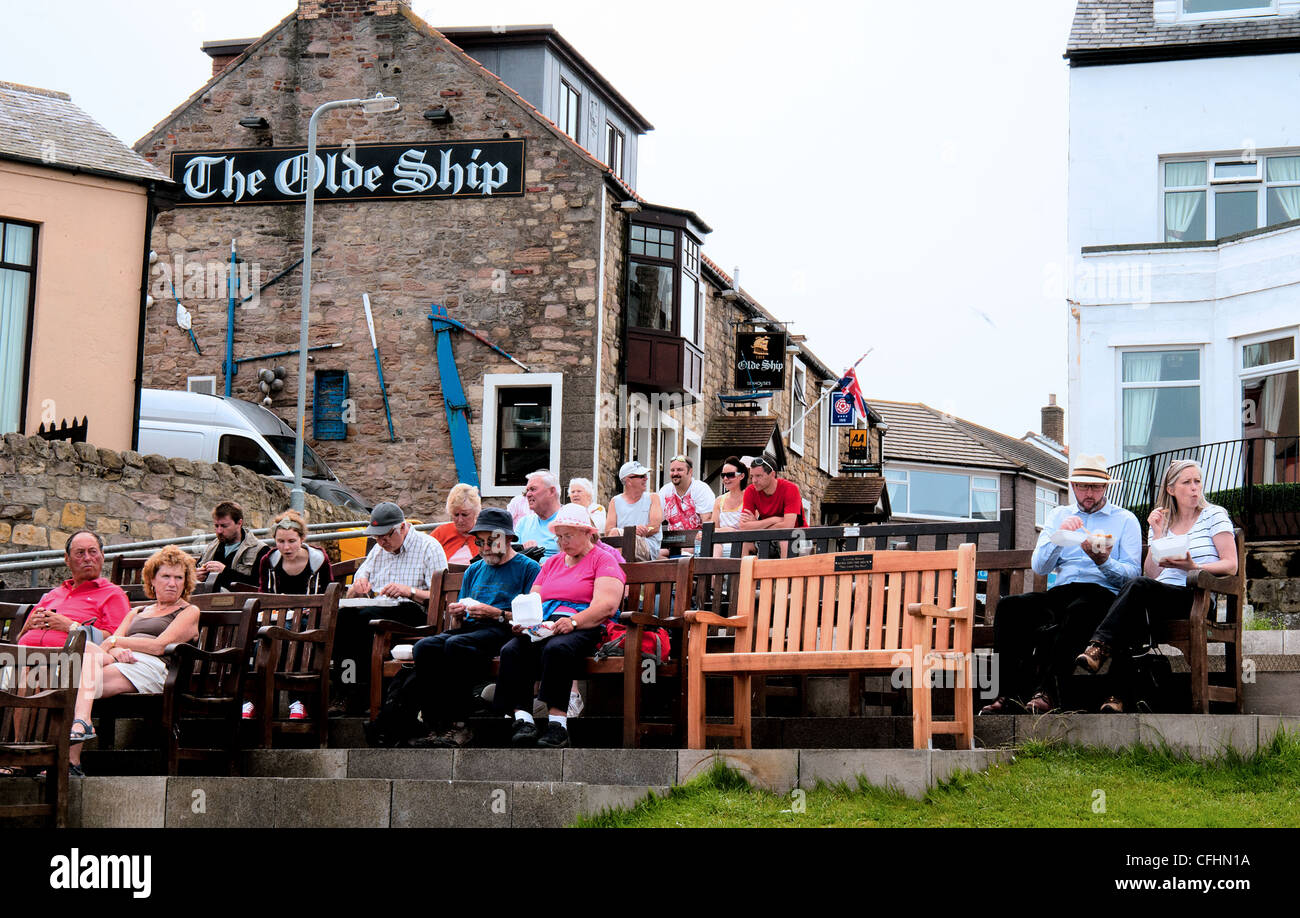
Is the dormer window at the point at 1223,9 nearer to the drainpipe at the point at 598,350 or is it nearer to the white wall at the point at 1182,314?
the white wall at the point at 1182,314

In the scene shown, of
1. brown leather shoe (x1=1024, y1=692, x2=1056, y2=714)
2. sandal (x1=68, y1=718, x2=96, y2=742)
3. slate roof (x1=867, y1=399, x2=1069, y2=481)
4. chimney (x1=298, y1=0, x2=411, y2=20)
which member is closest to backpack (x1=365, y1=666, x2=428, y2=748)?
sandal (x1=68, y1=718, x2=96, y2=742)

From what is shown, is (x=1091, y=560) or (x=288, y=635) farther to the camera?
(x=288, y=635)

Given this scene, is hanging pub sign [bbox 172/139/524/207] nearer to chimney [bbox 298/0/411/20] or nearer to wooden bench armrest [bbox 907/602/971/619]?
chimney [bbox 298/0/411/20]

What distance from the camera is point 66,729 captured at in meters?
8.30

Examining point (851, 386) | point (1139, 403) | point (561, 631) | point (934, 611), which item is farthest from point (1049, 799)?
point (851, 386)

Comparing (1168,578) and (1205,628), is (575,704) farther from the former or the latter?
(1205,628)

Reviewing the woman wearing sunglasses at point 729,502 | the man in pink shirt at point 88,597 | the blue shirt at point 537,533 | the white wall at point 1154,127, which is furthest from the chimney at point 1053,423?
the man in pink shirt at point 88,597

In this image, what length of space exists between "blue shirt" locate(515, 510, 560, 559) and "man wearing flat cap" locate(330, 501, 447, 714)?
880 millimetres

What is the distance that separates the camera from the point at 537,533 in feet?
40.9

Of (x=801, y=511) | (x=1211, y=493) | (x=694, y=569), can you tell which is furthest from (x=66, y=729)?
(x=1211, y=493)

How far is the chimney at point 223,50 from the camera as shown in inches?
1296

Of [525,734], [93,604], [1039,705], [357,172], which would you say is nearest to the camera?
[1039,705]

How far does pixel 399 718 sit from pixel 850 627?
2.65 m
